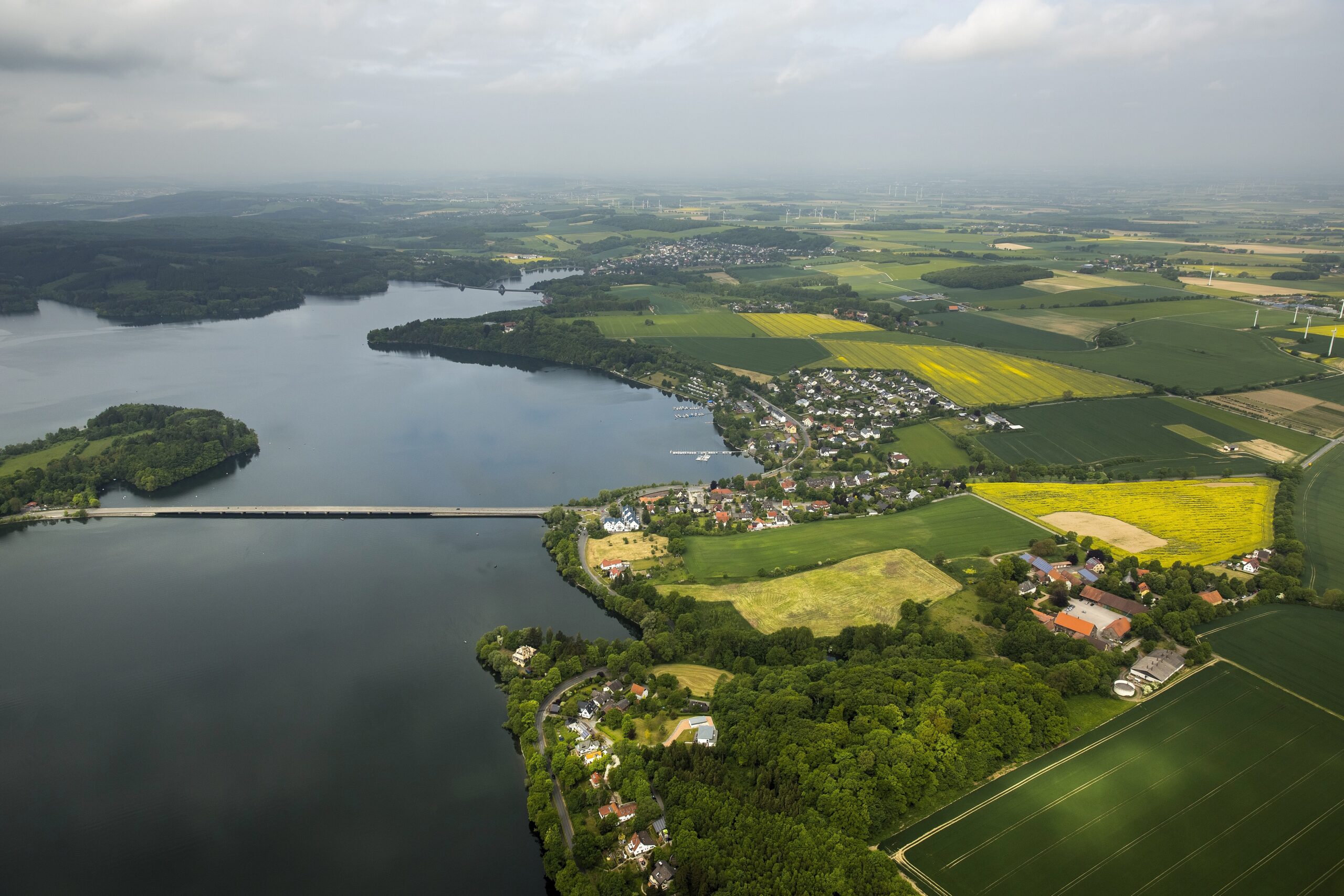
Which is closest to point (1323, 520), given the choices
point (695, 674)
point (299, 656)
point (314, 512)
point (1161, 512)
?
point (1161, 512)

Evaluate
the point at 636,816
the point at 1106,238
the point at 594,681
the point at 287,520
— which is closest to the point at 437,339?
the point at 287,520

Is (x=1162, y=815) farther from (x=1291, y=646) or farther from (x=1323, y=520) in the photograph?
(x=1323, y=520)

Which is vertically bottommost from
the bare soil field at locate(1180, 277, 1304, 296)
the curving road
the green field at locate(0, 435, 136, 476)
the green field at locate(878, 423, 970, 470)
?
the curving road

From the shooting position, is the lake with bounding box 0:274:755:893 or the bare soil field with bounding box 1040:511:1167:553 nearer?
the lake with bounding box 0:274:755:893

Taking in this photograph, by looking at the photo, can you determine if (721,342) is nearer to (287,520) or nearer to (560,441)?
(560,441)

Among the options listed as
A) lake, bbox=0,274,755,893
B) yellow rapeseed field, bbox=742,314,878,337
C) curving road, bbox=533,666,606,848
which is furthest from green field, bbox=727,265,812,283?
curving road, bbox=533,666,606,848

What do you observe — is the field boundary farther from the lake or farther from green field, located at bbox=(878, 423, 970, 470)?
the lake

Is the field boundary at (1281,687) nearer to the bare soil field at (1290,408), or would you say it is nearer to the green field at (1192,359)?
the bare soil field at (1290,408)
